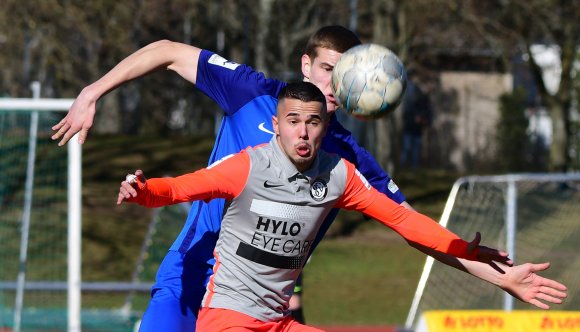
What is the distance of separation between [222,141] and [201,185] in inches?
28.4

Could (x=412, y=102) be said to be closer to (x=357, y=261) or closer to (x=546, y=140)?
(x=546, y=140)

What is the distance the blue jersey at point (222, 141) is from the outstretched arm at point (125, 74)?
0.07 m

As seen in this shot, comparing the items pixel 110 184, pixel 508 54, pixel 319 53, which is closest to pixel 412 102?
pixel 508 54

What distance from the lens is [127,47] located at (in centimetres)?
2348

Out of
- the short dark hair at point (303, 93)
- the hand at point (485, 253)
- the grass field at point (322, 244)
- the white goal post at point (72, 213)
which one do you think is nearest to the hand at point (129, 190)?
the short dark hair at point (303, 93)

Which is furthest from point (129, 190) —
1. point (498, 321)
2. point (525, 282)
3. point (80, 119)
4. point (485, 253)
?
point (498, 321)

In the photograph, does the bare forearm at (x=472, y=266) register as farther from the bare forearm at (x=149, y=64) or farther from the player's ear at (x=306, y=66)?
the bare forearm at (x=149, y=64)

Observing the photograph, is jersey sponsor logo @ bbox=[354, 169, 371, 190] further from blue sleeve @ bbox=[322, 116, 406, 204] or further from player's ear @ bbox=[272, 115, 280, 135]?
player's ear @ bbox=[272, 115, 280, 135]

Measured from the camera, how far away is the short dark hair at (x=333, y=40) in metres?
4.81

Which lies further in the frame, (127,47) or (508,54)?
(508,54)

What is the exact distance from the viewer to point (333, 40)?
15.8 ft

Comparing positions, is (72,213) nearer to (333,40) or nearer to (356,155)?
(356,155)

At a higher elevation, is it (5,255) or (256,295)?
(256,295)

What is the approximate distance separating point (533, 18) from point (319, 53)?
19.0 meters
